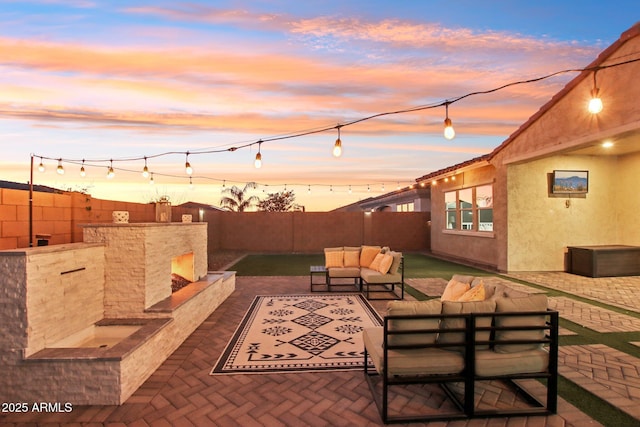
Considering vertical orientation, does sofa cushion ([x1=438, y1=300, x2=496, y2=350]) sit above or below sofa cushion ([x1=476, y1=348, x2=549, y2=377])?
above

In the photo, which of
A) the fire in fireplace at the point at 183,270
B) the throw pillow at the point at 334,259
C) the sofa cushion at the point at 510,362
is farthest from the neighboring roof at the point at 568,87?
the fire in fireplace at the point at 183,270

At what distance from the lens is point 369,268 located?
754cm

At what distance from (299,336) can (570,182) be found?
30.6 ft

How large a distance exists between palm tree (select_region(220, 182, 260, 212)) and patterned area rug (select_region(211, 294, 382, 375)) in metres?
15.6

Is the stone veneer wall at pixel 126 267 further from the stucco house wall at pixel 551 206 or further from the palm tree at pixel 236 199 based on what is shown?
the palm tree at pixel 236 199

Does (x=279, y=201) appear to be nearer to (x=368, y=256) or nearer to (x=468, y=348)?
(x=368, y=256)

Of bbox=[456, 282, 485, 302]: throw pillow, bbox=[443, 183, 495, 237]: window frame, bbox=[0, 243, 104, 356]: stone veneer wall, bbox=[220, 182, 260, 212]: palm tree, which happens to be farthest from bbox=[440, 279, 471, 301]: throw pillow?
bbox=[220, 182, 260, 212]: palm tree

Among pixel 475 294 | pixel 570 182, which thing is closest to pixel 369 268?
pixel 475 294

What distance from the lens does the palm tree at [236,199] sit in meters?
21.5

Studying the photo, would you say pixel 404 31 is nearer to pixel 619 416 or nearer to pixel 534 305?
pixel 534 305

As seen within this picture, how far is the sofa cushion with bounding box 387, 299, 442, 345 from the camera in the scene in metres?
2.75

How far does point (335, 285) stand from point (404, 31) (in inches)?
211

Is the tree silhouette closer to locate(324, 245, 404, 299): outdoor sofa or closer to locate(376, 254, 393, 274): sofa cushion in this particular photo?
locate(324, 245, 404, 299): outdoor sofa

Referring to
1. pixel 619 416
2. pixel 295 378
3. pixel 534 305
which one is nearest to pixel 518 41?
pixel 534 305
